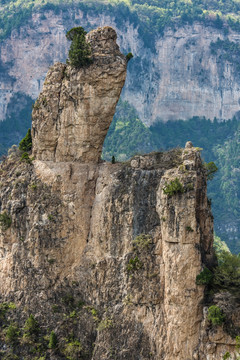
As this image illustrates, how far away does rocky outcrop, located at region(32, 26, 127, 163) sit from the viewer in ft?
167

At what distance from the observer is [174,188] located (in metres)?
46.6

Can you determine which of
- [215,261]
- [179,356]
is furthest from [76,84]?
[179,356]

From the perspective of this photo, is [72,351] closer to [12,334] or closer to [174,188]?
[12,334]

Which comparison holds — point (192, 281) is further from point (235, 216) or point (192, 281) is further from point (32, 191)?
point (235, 216)

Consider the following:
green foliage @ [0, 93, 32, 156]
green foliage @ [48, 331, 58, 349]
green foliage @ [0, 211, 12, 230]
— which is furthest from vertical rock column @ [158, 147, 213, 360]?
green foliage @ [0, 93, 32, 156]

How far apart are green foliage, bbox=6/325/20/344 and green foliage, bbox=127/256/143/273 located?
8956 mm

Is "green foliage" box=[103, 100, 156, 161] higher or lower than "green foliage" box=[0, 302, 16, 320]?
higher

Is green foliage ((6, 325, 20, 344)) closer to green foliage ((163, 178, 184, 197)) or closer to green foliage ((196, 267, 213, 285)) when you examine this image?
green foliage ((196, 267, 213, 285))

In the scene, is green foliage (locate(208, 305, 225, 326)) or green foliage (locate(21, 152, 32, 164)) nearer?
green foliage (locate(208, 305, 225, 326))

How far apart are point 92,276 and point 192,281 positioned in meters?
7.52

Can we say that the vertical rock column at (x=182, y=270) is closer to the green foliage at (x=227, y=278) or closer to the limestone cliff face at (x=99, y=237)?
the limestone cliff face at (x=99, y=237)

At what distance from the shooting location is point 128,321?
4825 centimetres

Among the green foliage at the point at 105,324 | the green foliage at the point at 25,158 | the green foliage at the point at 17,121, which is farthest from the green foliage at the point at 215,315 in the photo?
the green foliage at the point at 17,121

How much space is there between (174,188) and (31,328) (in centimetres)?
1365
